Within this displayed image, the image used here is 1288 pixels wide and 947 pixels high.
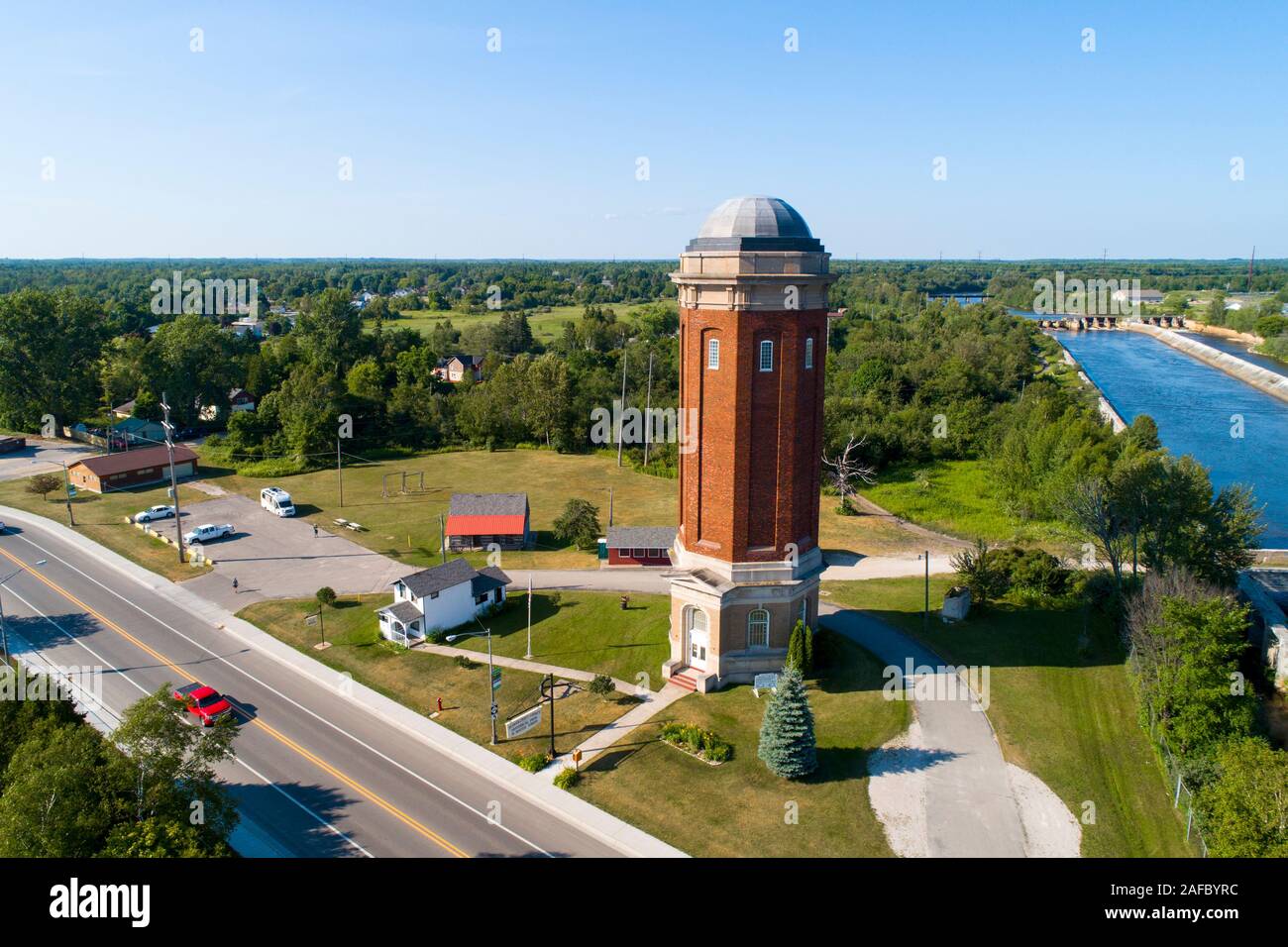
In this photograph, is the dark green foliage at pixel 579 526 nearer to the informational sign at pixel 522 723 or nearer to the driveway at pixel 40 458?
the informational sign at pixel 522 723

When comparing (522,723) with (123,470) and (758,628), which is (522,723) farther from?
(123,470)

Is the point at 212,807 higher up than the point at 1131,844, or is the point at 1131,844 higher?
the point at 212,807

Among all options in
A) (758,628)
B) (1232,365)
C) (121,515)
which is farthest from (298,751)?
(1232,365)

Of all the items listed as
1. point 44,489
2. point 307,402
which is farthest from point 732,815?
point 307,402

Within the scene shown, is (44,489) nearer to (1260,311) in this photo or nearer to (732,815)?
(732,815)

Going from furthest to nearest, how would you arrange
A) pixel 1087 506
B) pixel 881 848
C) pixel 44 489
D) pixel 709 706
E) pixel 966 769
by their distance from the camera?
pixel 44 489 → pixel 1087 506 → pixel 709 706 → pixel 966 769 → pixel 881 848

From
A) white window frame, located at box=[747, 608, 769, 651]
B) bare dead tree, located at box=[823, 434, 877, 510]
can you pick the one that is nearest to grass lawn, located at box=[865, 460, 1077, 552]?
bare dead tree, located at box=[823, 434, 877, 510]
